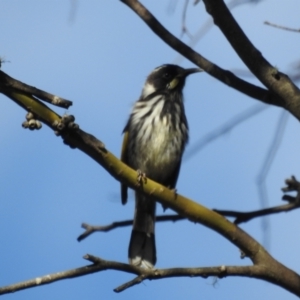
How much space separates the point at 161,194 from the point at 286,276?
66 centimetres

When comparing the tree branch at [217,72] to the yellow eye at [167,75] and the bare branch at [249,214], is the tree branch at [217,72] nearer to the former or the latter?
the bare branch at [249,214]

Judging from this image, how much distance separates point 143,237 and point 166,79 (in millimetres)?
1612

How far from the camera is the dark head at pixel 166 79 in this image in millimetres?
6109

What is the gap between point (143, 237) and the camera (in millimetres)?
5281

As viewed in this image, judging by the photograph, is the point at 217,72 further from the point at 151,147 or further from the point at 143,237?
the point at 143,237

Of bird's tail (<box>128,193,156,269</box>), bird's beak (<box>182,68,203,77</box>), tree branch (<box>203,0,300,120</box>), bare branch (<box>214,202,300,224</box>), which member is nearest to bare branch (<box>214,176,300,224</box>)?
bare branch (<box>214,202,300,224</box>)

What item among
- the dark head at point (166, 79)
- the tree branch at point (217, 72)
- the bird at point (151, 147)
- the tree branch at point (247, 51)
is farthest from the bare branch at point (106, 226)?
the dark head at point (166, 79)

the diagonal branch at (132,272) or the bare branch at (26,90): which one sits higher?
the bare branch at (26,90)

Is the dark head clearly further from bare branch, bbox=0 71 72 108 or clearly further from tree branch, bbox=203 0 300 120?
bare branch, bbox=0 71 72 108

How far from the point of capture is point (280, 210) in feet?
10.7

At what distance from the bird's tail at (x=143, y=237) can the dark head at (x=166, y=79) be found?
41.7 inches

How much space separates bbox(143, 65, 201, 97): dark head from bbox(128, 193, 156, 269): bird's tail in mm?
1059

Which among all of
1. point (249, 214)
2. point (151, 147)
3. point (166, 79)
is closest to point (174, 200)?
point (249, 214)

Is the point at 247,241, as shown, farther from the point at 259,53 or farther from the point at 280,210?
the point at 259,53
